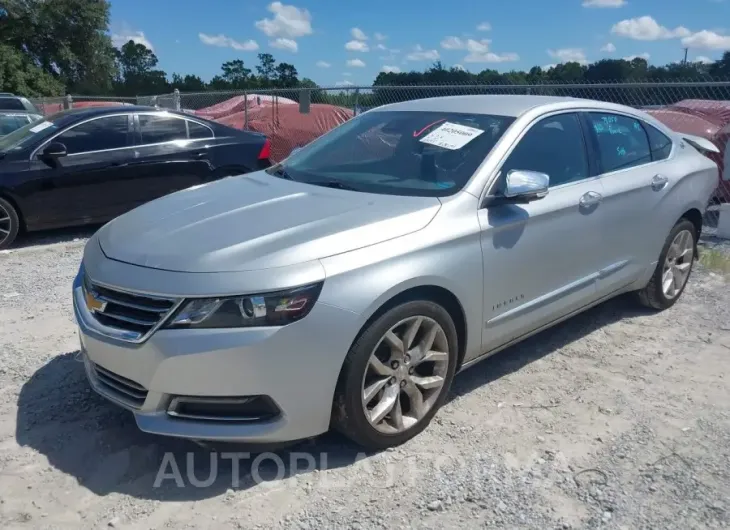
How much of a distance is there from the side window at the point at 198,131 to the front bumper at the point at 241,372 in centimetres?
572

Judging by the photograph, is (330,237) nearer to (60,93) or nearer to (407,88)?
(407,88)

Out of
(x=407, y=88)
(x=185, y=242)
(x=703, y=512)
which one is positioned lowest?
(x=703, y=512)

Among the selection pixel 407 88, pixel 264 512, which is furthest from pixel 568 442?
pixel 407 88

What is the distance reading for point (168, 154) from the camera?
314 inches

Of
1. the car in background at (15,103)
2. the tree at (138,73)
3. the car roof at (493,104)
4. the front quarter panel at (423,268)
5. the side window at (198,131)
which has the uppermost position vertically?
the tree at (138,73)

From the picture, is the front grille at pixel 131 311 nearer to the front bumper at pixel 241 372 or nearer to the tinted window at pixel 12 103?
the front bumper at pixel 241 372

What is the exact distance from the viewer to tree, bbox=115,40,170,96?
49688 mm

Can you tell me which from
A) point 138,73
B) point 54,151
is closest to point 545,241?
point 54,151

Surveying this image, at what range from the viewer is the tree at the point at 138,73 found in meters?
49.7

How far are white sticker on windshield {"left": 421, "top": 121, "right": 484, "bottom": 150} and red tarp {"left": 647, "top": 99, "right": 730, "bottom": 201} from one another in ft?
16.4

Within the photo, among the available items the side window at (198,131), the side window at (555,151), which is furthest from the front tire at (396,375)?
the side window at (198,131)

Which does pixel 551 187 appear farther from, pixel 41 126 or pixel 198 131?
pixel 41 126

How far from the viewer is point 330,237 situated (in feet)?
9.76

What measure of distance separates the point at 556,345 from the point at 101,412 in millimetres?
2908
